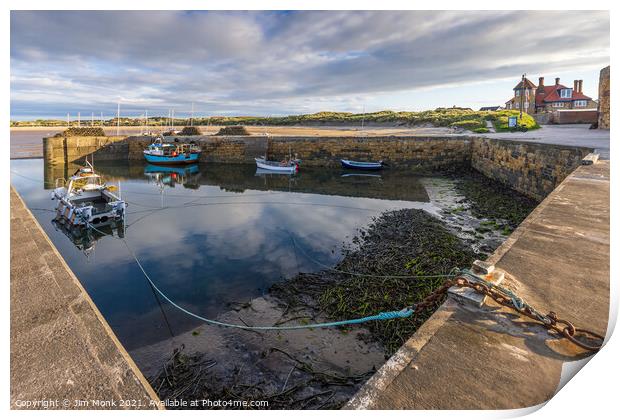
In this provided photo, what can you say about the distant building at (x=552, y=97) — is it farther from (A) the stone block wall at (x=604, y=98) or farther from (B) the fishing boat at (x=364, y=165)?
(B) the fishing boat at (x=364, y=165)

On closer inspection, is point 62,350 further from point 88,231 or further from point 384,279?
point 88,231

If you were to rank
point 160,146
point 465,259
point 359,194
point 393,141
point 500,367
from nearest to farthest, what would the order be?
point 500,367 → point 465,259 → point 359,194 → point 393,141 → point 160,146

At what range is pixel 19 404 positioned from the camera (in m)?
2.43

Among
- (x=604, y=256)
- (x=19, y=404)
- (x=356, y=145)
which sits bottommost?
(x=19, y=404)

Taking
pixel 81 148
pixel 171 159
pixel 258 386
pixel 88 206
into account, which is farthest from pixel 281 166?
pixel 258 386

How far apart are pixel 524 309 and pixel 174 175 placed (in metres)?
25.1

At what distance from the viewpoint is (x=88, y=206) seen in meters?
12.5

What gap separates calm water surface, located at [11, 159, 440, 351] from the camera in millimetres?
7121

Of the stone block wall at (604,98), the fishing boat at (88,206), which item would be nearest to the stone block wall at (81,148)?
the fishing boat at (88,206)

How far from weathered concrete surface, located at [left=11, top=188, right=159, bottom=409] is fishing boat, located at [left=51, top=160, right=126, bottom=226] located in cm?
870

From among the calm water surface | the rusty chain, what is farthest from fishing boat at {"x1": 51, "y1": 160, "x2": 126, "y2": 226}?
the rusty chain

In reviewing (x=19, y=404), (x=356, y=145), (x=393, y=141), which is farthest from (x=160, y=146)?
(x=19, y=404)

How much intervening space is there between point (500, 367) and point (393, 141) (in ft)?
80.2

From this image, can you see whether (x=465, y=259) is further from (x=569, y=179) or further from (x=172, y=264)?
(x=172, y=264)
